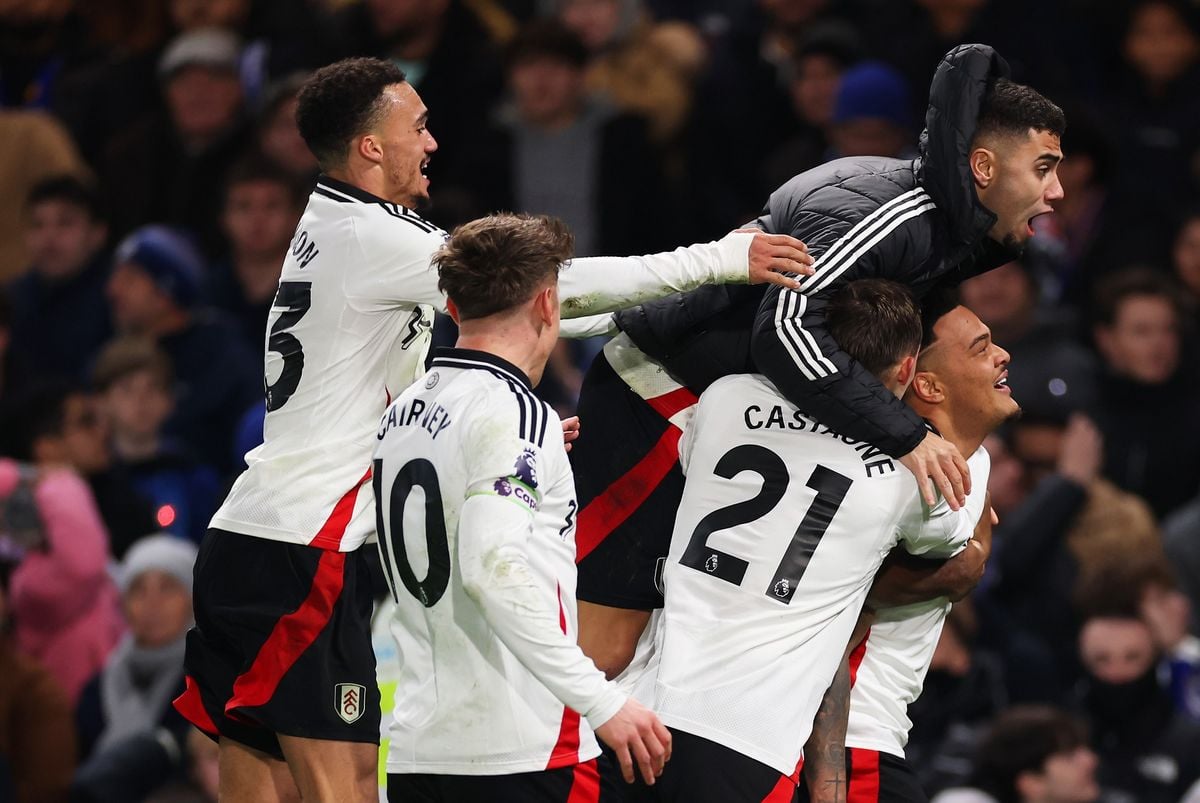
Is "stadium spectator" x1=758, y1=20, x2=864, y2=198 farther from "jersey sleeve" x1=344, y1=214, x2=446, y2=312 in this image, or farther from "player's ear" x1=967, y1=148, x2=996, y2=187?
"jersey sleeve" x1=344, y1=214, x2=446, y2=312

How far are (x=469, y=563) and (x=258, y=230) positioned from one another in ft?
22.3

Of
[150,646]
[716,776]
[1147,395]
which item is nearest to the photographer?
[716,776]

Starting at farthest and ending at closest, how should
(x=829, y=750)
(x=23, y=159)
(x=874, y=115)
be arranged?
1. (x=23, y=159)
2. (x=874, y=115)
3. (x=829, y=750)

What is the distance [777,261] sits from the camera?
5879mm

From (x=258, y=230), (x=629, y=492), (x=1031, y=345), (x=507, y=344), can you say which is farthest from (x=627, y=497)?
(x=258, y=230)

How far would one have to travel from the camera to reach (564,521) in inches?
215

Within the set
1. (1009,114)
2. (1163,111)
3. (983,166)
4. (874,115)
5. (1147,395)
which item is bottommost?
(1147,395)

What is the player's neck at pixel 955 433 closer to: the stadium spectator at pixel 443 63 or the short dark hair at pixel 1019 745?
the short dark hair at pixel 1019 745

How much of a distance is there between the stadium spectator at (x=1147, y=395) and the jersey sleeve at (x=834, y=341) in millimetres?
4514

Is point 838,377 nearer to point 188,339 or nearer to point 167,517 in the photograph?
point 167,517

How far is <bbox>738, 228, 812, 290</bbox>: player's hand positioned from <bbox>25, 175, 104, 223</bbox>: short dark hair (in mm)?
7259

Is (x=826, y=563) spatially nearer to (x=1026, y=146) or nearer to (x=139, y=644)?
(x=1026, y=146)

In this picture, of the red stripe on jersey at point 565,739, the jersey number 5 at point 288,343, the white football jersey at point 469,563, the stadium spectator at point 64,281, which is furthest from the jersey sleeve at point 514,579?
the stadium spectator at point 64,281

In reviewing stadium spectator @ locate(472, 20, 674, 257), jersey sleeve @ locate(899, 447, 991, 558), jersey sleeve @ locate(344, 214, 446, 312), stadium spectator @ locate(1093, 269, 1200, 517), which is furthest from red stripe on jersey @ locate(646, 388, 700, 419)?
stadium spectator @ locate(472, 20, 674, 257)
